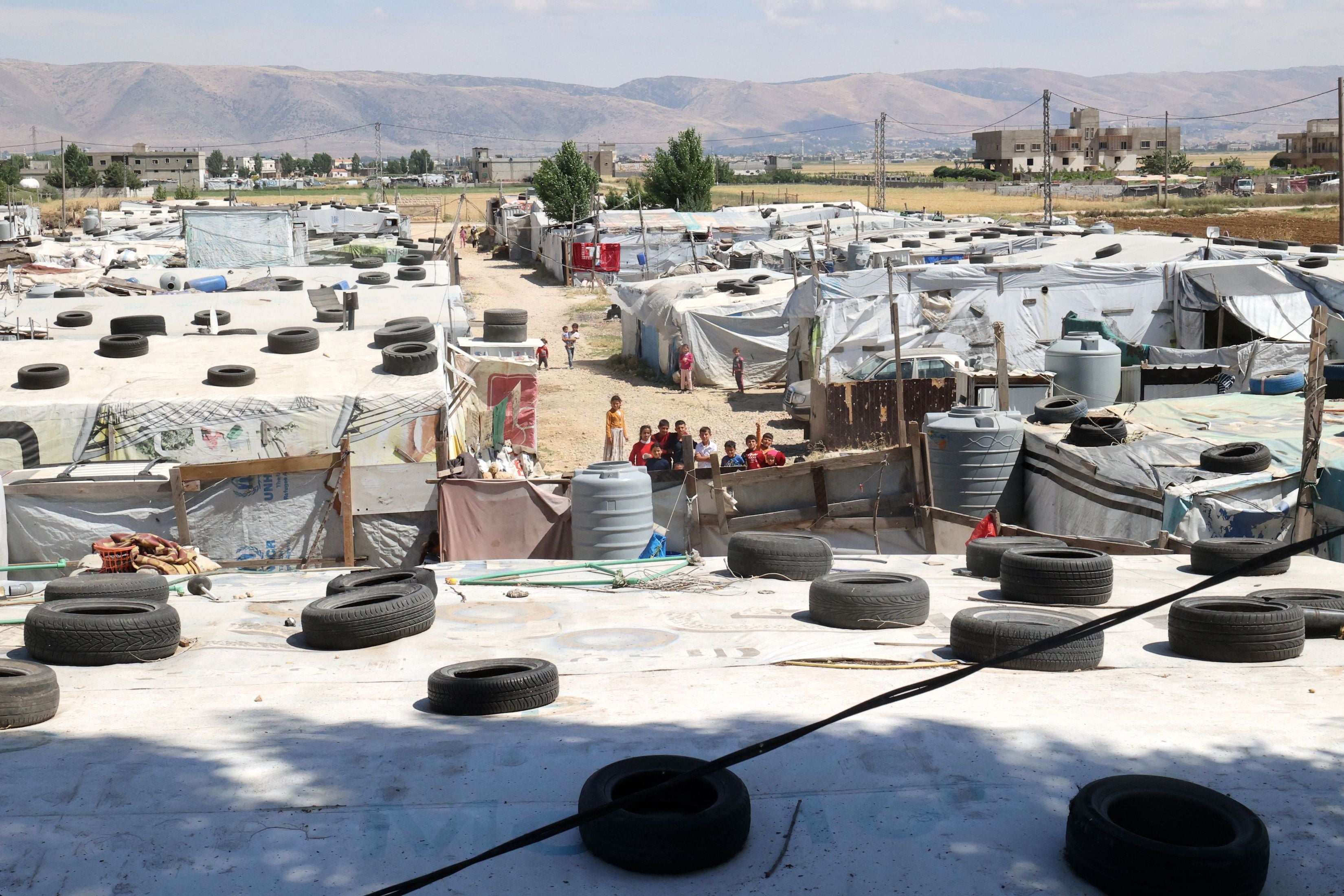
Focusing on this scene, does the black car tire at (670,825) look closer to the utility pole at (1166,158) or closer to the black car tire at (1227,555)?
the black car tire at (1227,555)

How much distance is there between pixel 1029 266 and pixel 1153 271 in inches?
106

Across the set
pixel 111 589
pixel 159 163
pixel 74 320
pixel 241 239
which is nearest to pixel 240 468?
pixel 111 589

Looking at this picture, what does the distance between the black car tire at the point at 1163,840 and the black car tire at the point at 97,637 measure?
242 inches

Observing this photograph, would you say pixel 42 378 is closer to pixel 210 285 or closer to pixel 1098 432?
pixel 1098 432

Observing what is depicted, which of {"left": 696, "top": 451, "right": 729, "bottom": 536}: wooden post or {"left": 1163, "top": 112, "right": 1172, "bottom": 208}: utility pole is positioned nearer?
{"left": 696, "top": 451, "right": 729, "bottom": 536}: wooden post

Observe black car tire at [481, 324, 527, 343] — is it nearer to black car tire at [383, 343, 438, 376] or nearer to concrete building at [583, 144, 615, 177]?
black car tire at [383, 343, 438, 376]

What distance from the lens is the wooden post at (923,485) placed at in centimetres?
1345

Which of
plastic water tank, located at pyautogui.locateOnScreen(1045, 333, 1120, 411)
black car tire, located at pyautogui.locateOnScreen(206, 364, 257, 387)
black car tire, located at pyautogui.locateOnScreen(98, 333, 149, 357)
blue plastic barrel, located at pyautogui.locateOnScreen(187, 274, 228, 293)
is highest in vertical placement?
blue plastic barrel, located at pyautogui.locateOnScreen(187, 274, 228, 293)

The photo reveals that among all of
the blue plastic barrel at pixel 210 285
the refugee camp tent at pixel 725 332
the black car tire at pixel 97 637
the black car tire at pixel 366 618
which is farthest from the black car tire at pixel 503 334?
the black car tire at pixel 97 637

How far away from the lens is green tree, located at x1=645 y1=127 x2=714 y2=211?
240ft

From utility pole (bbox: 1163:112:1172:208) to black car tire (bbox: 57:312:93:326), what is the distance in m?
68.1

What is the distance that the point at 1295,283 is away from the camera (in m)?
24.2

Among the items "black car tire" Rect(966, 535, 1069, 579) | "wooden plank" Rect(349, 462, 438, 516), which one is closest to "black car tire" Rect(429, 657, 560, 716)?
"black car tire" Rect(966, 535, 1069, 579)

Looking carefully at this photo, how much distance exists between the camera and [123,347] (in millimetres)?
15898
